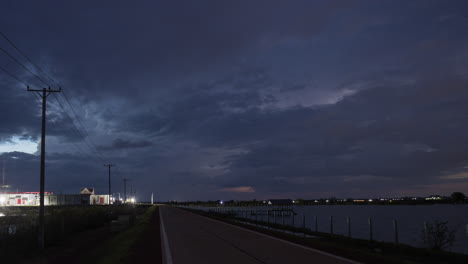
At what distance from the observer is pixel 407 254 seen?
1555cm

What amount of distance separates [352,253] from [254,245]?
187 inches

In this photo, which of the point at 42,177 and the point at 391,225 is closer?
the point at 42,177

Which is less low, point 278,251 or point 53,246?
point 278,251

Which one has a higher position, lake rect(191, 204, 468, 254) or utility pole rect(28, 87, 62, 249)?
utility pole rect(28, 87, 62, 249)

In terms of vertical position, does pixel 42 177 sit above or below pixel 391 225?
above

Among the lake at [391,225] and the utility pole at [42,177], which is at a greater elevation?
the utility pole at [42,177]

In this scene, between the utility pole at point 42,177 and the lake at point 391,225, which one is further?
the lake at point 391,225

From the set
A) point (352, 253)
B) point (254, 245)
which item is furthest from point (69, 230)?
point (352, 253)

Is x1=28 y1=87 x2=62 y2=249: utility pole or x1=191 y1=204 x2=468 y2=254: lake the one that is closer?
x1=28 y1=87 x2=62 y2=249: utility pole

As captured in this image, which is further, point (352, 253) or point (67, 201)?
point (67, 201)

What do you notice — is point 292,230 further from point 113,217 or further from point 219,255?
point 113,217

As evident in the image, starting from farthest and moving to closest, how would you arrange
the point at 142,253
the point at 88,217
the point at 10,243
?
1. the point at 88,217
2. the point at 10,243
3. the point at 142,253

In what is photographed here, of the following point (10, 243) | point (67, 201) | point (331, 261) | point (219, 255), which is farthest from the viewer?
point (67, 201)

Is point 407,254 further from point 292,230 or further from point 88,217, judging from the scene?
point 88,217
